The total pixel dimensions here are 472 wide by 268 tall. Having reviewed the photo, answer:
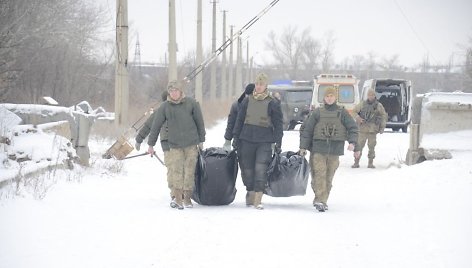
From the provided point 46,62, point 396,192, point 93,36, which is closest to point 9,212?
point 396,192

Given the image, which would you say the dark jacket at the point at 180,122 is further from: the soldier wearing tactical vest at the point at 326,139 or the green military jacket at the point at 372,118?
the green military jacket at the point at 372,118

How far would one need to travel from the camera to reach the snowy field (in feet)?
18.1

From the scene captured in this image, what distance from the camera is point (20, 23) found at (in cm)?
1938

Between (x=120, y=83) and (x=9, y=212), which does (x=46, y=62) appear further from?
(x=9, y=212)

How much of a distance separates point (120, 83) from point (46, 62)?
11.3m

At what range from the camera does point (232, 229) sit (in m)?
6.71

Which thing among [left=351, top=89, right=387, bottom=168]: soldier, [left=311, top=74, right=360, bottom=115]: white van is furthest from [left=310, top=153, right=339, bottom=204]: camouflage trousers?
[left=311, top=74, right=360, bottom=115]: white van

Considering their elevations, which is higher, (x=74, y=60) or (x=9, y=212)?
(x=74, y=60)

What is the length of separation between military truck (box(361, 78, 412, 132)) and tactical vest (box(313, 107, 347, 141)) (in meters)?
18.4

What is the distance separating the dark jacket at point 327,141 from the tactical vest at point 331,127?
0.15 feet

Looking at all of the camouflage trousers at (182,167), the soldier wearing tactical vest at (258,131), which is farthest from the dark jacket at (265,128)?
the camouflage trousers at (182,167)

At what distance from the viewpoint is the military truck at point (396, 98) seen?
26.4 m

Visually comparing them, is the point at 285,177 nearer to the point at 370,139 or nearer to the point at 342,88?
the point at 370,139

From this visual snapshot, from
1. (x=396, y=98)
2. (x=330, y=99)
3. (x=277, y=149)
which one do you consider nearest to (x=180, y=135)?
(x=277, y=149)
